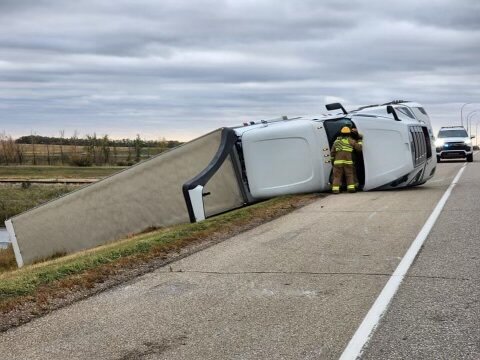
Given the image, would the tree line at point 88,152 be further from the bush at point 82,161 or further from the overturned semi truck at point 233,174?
the overturned semi truck at point 233,174

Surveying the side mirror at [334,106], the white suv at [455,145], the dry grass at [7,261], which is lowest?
the dry grass at [7,261]

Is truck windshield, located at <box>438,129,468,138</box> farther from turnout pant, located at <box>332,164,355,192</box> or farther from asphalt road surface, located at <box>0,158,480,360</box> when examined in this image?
asphalt road surface, located at <box>0,158,480,360</box>

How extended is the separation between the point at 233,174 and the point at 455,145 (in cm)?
2248

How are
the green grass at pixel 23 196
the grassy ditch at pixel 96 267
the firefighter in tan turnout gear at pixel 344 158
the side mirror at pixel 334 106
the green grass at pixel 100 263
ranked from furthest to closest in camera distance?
the green grass at pixel 23 196 < the side mirror at pixel 334 106 < the firefighter in tan turnout gear at pixel 344 158 < the green grass at pixel 100 263 < the grassy ditch at pixel 96 267

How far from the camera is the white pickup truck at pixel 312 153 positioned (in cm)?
1527

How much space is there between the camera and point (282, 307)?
18.9 ft

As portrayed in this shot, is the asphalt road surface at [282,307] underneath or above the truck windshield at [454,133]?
underneath

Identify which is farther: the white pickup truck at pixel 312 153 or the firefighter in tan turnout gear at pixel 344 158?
the white pickup truck at pixel 312 153

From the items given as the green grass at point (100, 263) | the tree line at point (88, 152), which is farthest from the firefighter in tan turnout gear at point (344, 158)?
the tree line at point (88, 152)

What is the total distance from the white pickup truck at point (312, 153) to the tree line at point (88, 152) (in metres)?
48.5

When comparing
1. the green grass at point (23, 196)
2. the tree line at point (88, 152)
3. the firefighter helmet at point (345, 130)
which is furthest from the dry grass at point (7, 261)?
the tree line at point (88, 152)

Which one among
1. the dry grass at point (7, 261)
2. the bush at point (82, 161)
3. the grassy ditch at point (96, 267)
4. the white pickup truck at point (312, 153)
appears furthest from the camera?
the bush at point (82, 161)

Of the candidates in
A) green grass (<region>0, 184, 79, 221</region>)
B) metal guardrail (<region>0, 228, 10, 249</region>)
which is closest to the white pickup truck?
metal guardrail (<region>0, 228, 10, 249</region>)

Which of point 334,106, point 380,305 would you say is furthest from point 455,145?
point 380,305
